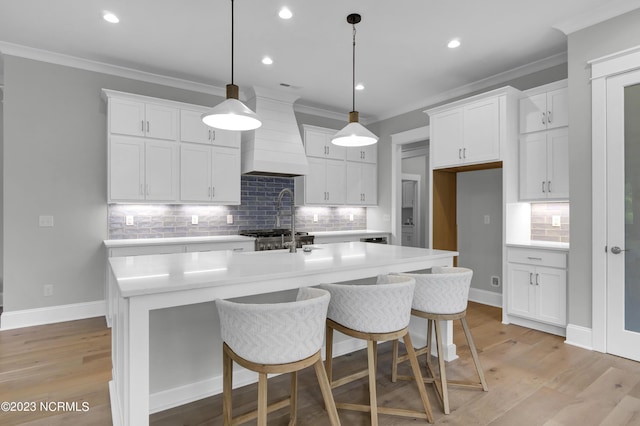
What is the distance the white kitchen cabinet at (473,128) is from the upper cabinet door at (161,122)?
10.6 feet

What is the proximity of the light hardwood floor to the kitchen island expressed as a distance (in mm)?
224

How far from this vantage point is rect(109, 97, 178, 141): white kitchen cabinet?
3.82 metres

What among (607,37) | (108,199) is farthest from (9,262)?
(607,37)

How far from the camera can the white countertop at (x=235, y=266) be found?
162 cm

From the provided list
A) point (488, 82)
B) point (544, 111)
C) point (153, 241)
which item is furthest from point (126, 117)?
point (544, 111)

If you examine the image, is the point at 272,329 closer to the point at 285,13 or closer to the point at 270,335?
the point at 270,335

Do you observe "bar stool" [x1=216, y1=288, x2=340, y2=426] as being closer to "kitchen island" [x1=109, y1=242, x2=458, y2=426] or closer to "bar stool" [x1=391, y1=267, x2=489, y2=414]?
"kitchen island" [x1=109, y1=242, x2=458, y2=426]

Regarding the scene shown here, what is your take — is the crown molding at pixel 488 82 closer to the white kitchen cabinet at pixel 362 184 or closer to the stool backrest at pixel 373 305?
the white kitchen cabinet at pixel 362 184

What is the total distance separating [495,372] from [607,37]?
295 centimetres

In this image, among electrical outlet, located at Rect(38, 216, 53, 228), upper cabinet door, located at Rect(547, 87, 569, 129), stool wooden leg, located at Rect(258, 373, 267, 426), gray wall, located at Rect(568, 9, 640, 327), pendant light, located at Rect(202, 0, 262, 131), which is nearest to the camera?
stool wooden leg, located at Rect(258, 373, 267, 426)

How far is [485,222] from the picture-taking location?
4.66 meters

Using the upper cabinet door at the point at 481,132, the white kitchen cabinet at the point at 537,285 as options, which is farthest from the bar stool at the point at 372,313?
the upper cabinet door at the point at 481,132

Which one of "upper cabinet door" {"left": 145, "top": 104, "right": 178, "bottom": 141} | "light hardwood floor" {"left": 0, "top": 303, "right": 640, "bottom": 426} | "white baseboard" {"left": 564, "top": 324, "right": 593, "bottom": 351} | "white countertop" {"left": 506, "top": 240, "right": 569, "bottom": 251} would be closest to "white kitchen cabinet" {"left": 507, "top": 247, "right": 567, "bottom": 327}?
"white countertop" {"left": 506, "top": 240, "right": 569, "bottom": 251}

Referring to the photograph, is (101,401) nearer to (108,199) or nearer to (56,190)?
(108,199)
